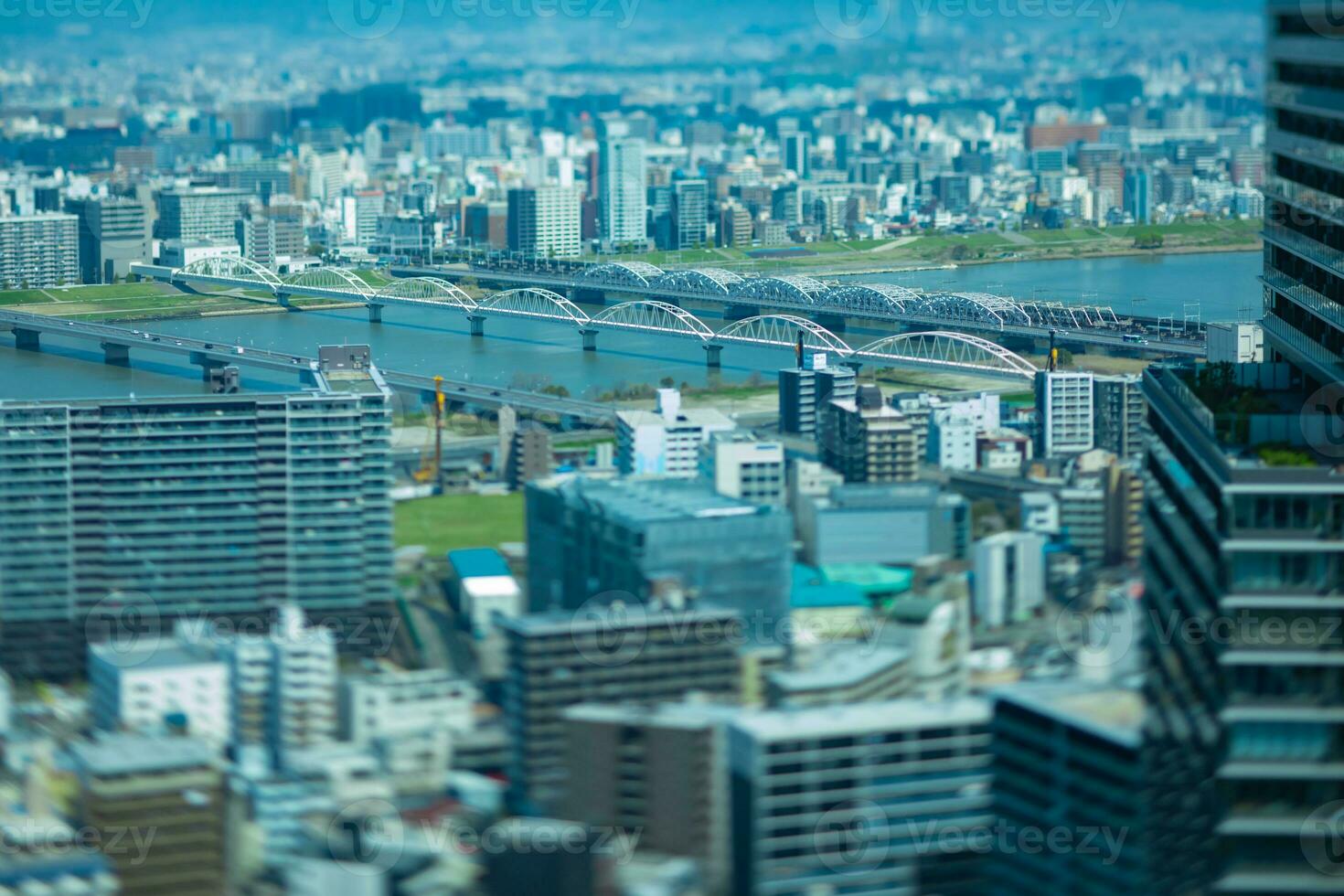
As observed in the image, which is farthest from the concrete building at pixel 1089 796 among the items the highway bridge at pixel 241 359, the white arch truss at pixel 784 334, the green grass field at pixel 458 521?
the white arch truss at pixel 784 334

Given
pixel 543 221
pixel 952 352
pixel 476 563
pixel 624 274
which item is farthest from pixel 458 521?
pixel 543 221

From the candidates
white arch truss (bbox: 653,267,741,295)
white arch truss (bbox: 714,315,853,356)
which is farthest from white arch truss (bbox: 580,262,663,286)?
white arch truss (bbox: 714,315,853,356)

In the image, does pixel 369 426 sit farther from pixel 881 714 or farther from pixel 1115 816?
pixel 1115 816

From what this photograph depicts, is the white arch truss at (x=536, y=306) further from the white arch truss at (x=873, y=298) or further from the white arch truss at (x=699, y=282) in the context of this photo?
the white arch truss at (x=873, y=298)

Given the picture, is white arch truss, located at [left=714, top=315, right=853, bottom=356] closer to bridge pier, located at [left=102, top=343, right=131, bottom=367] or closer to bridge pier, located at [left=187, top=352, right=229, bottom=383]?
bridge pier, located at [left=187, top=352, right=229, bottom=383]

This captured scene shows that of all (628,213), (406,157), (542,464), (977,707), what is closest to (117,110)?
(406,157)

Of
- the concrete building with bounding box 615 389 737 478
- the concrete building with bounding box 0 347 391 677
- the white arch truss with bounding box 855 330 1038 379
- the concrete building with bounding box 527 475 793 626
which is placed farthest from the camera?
the white arch truss with bounding box 855 330 1038 379

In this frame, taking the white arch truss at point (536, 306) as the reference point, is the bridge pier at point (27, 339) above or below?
below
